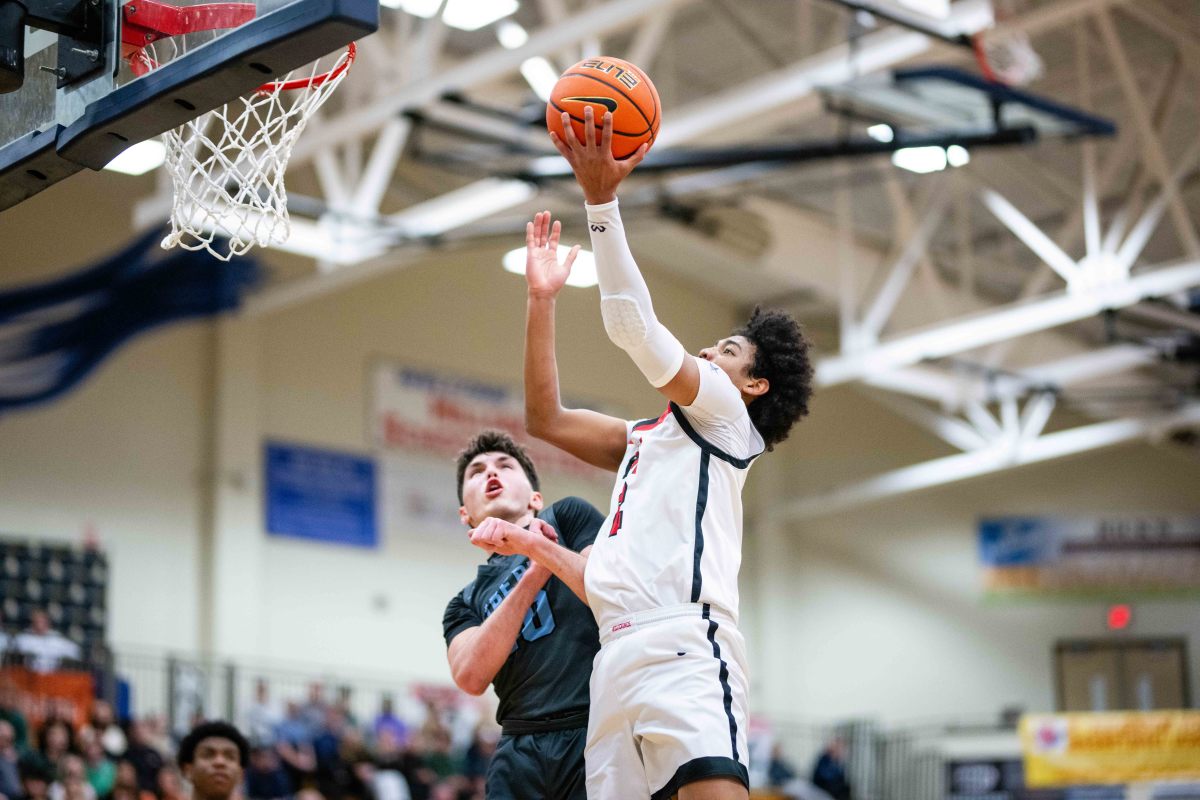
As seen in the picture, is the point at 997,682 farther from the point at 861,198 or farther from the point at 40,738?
the point at 40,738

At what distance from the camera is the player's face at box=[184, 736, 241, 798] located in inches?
273

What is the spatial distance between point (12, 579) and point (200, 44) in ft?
45.9

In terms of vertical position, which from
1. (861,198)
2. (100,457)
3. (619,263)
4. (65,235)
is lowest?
(619,263)

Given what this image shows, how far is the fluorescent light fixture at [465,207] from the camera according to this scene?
1616cm

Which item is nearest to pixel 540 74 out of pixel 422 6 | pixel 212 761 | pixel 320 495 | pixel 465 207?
pixel 422 6

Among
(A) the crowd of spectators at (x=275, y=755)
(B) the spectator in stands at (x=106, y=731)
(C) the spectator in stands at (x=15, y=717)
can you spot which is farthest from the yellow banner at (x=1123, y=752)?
(C) the spectator in stands at (x=15, y=717)

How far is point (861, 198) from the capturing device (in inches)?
898

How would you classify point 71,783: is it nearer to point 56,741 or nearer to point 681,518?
point 56,741

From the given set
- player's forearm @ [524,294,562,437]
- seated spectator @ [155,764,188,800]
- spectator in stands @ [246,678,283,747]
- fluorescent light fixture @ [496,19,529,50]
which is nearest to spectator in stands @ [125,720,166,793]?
seated spectator @ [155,764,188,800]

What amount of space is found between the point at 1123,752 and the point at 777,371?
1435 centimetres

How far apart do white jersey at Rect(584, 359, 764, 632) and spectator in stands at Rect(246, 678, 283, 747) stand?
11923mm

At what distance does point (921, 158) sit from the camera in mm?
13539

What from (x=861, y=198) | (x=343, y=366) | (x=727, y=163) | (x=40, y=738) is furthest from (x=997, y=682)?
(x=40, y=738)

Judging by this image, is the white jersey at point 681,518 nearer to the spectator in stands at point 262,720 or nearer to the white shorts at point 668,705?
the white shorts at point 668,705
